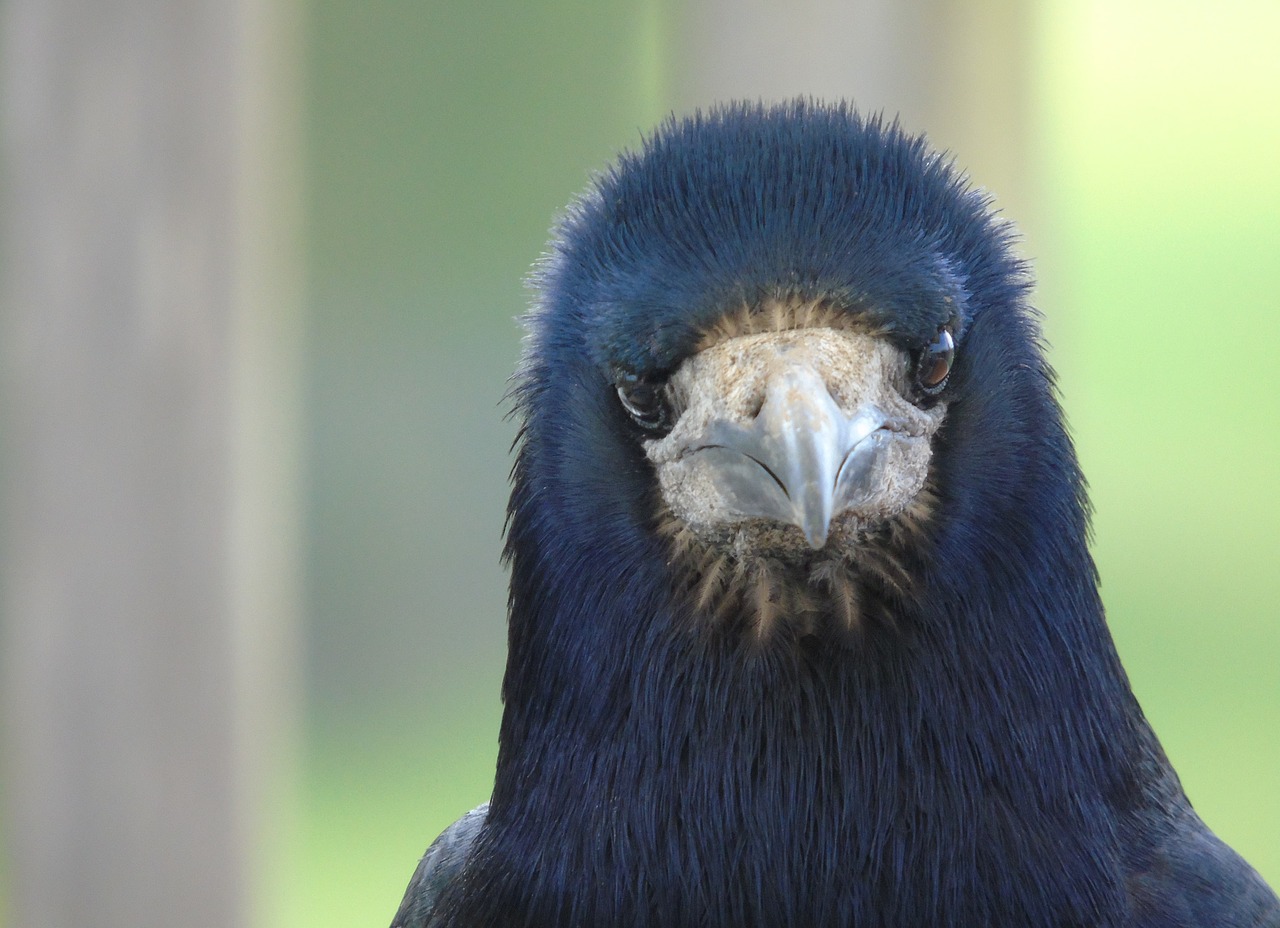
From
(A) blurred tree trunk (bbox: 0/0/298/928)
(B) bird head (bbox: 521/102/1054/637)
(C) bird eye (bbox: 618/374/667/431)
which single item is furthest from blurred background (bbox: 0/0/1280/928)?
(C) bird eye (bbox: 618/374/667/431)

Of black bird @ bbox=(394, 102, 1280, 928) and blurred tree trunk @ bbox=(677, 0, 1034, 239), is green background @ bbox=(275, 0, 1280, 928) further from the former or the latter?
black bird @ bbox=(394, 102, 1280, 928)

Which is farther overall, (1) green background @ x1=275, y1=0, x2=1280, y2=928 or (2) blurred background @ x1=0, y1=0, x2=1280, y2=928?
(1) green background @ x1=275, y1=0, x2=1280, y2=928

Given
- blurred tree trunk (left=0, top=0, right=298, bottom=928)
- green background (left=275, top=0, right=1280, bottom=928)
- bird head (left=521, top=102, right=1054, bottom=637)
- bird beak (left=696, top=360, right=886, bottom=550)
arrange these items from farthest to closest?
green background (left=275, top=0, right=1280, bottom=928), blurred tree trunk (left=0, top=0, right=298, bottom=928), bird head (left=521, top=102, right=1054, bottom=637), bird beak (left=696, top=360, right=886, bottom=550)

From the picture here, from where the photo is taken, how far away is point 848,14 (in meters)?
2.71

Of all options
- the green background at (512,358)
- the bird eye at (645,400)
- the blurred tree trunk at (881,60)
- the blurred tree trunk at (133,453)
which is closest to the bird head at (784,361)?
the bird eye at (645,400)

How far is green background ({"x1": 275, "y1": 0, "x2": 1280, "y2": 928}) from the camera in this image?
21.5 ft

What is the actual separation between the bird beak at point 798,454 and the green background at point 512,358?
14.4 feet

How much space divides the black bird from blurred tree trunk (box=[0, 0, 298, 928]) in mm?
1328

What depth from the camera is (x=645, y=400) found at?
154 cm

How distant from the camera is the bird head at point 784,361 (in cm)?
146

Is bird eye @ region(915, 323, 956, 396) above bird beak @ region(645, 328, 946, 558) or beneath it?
above

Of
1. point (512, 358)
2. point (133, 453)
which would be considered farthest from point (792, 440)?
point (512, 358)

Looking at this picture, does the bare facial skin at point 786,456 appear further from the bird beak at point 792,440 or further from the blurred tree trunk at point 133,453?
the blurred tree trunk at point 133,453

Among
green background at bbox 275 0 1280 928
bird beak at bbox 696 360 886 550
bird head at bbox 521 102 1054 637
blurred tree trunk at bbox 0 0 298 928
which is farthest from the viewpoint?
green background at bbox 275 0 1280 928
